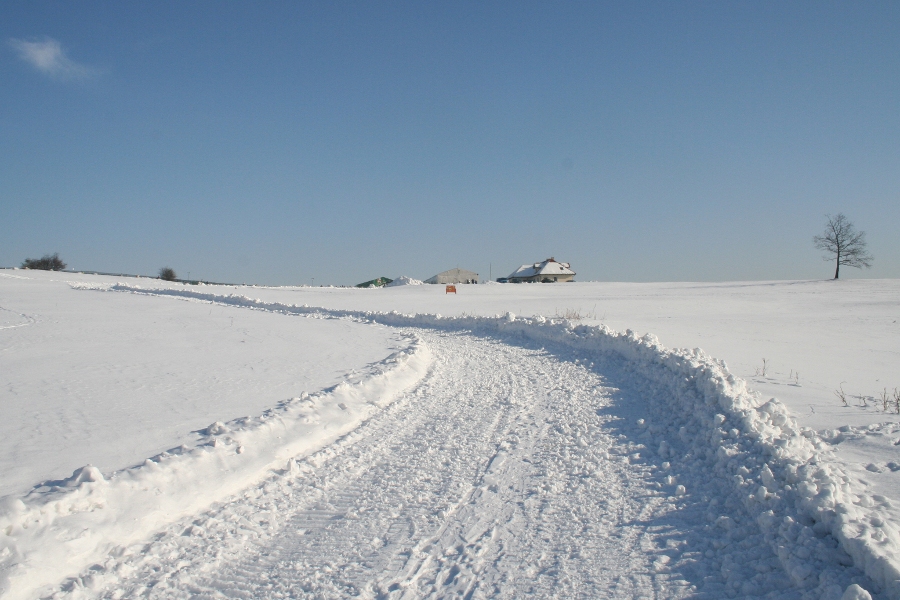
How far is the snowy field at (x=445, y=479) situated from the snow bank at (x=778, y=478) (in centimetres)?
2

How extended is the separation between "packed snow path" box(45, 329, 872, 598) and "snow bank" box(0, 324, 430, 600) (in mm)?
176

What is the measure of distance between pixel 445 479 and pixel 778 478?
2.55m

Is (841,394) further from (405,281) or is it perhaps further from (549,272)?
(549,272)

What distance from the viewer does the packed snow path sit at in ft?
10.3

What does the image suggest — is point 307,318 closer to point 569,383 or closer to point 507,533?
point 569,383

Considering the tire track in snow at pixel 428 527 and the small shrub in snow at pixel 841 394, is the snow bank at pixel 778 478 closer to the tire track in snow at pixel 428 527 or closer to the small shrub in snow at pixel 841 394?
the tire track in snow at pixel 428 527

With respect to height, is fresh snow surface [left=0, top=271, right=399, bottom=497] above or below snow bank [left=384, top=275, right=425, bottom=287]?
below

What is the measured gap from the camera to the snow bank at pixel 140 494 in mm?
3271

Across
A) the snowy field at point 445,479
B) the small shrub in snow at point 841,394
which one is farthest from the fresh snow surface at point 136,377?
the small shrub in snow at point 841,394

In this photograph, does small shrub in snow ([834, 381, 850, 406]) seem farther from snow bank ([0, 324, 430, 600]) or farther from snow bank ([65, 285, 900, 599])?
snow bank ([0, 324, 430, 600])

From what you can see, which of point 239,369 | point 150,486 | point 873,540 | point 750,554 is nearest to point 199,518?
point 150,486

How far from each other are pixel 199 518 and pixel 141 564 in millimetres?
639

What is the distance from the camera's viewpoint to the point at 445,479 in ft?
15.4

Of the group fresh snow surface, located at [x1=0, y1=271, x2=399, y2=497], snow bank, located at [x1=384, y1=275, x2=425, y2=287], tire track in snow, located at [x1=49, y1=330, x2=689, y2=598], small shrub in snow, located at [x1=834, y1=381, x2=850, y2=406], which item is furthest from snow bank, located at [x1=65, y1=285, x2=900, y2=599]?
snow bank, located at [x1=384, y1=275, x2=425, y2=287]
